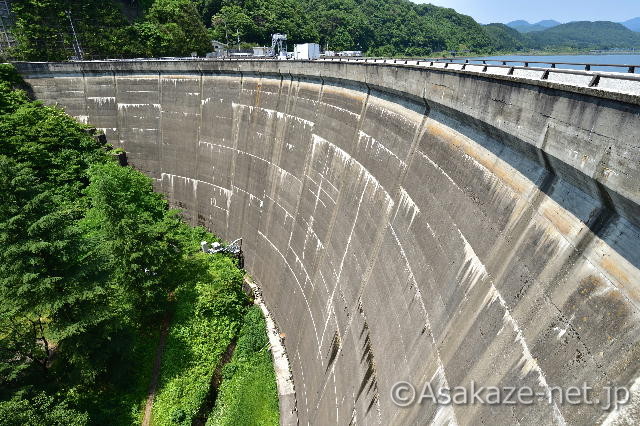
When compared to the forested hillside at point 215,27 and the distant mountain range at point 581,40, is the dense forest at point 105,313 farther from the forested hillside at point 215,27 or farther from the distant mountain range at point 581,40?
the distant mountain range at point 581,40

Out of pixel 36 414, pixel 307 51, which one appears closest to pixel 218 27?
pixel 307 51

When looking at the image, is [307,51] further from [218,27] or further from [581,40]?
[581,40]

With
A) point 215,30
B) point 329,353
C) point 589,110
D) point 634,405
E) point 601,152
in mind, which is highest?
point 215,30

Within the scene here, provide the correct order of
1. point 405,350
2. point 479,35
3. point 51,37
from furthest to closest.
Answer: point 479,35 < point 51,37 < point 405,350

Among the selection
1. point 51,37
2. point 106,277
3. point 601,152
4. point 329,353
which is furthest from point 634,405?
point 51,37

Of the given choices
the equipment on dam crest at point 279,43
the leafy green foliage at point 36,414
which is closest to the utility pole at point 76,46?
the equipment on dam crest at point 279,43

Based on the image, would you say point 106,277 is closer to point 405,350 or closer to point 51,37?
point 405,350

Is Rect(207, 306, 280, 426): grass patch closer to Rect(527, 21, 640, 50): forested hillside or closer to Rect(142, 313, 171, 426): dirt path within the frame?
Rect(142, 313, 171, 426): dirt path
